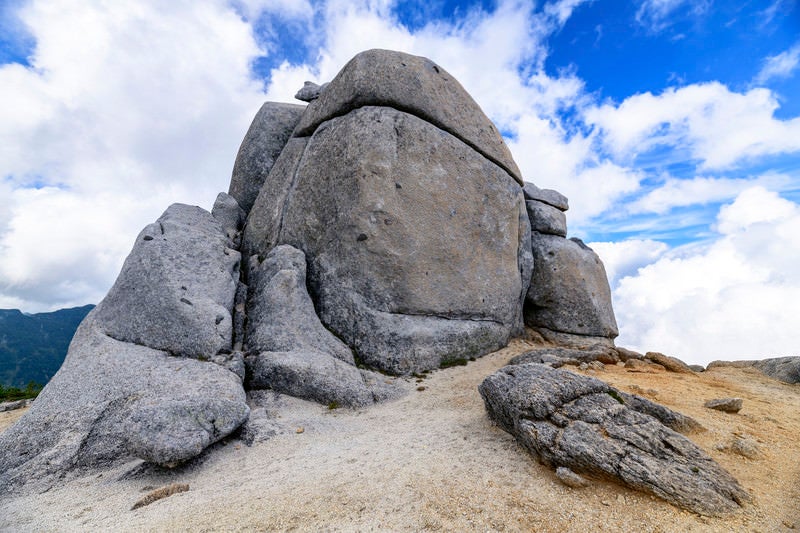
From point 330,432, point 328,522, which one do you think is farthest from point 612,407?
point 330,432

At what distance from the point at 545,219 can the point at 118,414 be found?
788 inches

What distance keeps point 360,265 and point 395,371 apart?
4105mm

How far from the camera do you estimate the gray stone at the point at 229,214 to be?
63.4 ft

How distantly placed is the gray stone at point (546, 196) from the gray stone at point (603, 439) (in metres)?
15.6

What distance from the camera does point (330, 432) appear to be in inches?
411

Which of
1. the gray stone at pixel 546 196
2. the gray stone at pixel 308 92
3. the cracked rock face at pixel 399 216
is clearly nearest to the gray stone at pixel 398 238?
the cracked rock face at pixel 399 216

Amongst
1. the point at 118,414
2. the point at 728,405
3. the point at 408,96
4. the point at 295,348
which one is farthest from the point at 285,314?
the point at 728,405

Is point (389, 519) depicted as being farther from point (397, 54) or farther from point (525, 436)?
point (397, 54)

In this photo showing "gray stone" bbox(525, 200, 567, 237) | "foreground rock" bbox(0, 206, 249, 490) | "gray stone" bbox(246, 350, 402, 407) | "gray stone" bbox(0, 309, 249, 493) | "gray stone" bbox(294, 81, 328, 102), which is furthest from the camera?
"gray stone" bbox(525, 200, 567, 237)

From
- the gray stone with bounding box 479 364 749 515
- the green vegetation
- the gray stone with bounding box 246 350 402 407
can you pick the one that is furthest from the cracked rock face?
the green vegetation

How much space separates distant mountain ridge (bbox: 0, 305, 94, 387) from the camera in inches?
5059

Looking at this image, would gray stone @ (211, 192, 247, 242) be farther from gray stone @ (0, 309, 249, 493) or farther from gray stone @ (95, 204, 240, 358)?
gray stone @ (0, 309, 249, 493)

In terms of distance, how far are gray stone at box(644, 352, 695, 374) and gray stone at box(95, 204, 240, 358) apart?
53.5ft

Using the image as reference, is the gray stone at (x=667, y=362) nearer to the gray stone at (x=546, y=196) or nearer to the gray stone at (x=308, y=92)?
the gray stone at (x=546, y=196)
